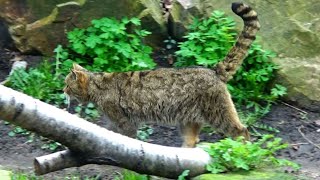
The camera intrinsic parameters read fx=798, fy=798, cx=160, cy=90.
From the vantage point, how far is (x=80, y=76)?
8.41 m

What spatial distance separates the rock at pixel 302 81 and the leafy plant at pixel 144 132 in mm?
1710

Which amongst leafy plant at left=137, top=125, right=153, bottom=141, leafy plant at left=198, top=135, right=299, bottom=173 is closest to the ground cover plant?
leafy plant at left=137, top=125, right=153, bottom=141

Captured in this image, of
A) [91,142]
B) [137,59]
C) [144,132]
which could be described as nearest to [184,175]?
[91,142]

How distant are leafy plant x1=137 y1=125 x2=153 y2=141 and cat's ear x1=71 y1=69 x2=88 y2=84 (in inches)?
35.7

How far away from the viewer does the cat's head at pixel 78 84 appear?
8430mm

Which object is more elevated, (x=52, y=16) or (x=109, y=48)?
(x=52, y=16)

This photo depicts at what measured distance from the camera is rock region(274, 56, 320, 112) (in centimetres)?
938

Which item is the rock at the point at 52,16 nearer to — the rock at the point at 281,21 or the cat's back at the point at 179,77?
the rock at the point at 281,21

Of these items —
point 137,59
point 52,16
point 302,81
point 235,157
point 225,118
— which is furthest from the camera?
point 52,16

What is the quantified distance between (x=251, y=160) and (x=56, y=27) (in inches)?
155

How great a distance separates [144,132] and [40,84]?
145 cm

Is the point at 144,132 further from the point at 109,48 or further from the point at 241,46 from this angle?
the point at 241,46

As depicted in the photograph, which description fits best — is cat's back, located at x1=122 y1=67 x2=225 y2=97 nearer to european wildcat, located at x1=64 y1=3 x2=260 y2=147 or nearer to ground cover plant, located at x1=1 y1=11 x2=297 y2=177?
european wildcat, located at x1=64 y1=3 x2=260 y2=147

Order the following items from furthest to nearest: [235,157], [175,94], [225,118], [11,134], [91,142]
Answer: [11,134], [175,94], [225,118], [235,157], [91,142]
